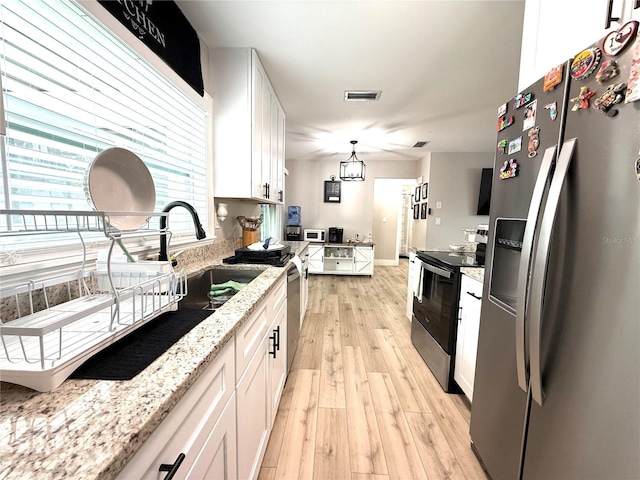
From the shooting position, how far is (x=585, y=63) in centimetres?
75

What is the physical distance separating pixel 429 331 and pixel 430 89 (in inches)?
86.5

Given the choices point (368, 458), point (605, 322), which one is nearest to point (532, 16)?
point (605, 322)

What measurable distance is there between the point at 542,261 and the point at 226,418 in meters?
1.09

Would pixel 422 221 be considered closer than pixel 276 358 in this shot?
No

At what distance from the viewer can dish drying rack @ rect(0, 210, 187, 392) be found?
1.57 feet

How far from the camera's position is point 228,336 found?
2.43 ft

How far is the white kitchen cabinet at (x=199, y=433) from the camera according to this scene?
45cm

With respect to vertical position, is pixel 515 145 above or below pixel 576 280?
above

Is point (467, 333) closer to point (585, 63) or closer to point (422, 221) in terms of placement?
point (585, 63)

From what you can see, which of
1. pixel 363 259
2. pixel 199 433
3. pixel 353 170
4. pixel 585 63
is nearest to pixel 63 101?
pixel 199 433

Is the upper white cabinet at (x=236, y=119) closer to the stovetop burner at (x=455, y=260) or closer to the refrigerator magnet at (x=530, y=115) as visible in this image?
the stovetop burner at (x=455, y=260)

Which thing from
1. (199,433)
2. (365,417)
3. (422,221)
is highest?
(422,221)

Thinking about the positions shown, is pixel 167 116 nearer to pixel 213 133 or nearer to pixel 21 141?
pixel 213 133

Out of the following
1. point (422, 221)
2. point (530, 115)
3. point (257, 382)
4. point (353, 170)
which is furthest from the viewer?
point (422, 221)
